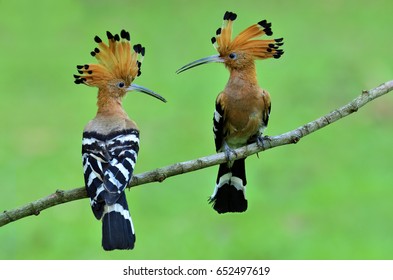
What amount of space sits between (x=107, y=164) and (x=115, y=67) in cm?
46

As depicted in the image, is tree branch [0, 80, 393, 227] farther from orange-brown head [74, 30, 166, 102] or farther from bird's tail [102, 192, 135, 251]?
orange-brown head [74, 30, 166, 102]

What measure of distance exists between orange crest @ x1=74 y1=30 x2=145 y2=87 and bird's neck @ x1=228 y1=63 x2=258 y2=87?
0.40 metres

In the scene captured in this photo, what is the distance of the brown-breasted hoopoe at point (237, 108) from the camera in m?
3.70

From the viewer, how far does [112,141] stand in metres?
3.60

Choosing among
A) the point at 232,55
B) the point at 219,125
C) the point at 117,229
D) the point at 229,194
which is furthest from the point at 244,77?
the point at 117,229

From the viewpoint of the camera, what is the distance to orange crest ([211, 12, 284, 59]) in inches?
142

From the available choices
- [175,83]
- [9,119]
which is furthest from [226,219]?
[9,119]

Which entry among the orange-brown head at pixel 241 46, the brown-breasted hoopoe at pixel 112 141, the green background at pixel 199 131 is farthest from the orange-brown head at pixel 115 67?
the green background at pixel 199 131

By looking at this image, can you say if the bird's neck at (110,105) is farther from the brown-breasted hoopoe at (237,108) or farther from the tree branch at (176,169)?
the tree branch at (176,169)

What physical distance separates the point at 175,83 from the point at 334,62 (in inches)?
74.0

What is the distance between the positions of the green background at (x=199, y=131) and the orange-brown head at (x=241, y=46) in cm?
247

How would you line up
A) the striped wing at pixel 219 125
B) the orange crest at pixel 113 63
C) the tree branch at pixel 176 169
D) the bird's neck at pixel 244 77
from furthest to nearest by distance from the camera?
the striped wing at pixel 219 125, the bird's neck at pixel 244 77, the orange crest at pixel 113 63, the tree branch at pixel 176 169

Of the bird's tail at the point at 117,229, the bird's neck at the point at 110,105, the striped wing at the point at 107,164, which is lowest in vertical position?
the bird's tail at the point at 117,229

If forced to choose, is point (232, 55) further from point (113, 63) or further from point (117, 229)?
point (117, 229)
